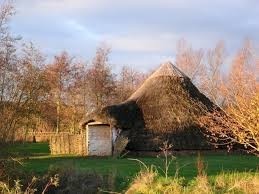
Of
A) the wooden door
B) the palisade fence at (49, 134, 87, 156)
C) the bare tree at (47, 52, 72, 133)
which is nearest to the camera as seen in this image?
the wooden door

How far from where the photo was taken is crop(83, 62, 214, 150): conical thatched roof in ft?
105

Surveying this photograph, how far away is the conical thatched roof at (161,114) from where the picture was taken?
3197 cm

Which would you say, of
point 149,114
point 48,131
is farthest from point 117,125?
point 48,131

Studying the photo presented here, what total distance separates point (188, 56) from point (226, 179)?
42.2 m

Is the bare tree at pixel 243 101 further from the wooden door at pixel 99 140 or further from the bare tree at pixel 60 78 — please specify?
the bare tree at pixel 60 78

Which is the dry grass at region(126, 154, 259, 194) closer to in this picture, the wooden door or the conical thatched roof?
the conical thatched roof

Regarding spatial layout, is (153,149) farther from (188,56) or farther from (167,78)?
(188,56)

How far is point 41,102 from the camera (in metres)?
34.8

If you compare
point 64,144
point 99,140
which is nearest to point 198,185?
point 99,140

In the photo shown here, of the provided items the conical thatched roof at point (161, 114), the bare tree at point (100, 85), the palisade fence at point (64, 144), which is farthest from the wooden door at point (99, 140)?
the bare tree at point (100, 85)

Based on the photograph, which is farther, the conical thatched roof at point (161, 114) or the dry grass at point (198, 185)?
the conical thatched roof at point (161, 114)

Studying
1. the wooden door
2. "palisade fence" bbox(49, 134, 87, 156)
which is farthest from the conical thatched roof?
"palisade fence" bbox(49, 134, 87, 156)

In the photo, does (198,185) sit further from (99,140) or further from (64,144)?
(64,144)

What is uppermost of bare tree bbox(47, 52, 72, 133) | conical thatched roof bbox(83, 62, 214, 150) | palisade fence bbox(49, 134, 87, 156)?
bare tree bbox(47, 52, 72, 133)
